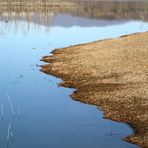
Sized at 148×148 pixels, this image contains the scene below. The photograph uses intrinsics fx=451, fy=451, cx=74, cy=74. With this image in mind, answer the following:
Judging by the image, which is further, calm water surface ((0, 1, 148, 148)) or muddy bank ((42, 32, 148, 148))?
muddy bank ((42, 32, 148, 148))

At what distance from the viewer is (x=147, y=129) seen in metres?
18.3

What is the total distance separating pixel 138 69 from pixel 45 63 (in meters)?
8.96

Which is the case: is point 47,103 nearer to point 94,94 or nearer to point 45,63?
point 94,94

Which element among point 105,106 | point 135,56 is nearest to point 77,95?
point 105,106

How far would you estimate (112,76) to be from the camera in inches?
1071

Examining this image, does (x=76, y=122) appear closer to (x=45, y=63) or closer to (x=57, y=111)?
(x=57, y=111)

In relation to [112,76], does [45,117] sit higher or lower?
lower

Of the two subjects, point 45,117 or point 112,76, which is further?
point 112,76

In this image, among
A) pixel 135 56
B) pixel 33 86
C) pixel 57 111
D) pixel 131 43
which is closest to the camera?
pixel 57 111

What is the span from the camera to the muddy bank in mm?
20484

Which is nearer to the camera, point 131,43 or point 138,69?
point 138,69

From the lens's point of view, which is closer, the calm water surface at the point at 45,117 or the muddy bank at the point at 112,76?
the calm water surface at the point at 45,117

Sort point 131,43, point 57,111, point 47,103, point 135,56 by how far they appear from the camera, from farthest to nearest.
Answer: point 131,43
point 135,56
point 47,103
point 57,111

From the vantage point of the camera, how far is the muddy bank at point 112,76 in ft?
67.2
